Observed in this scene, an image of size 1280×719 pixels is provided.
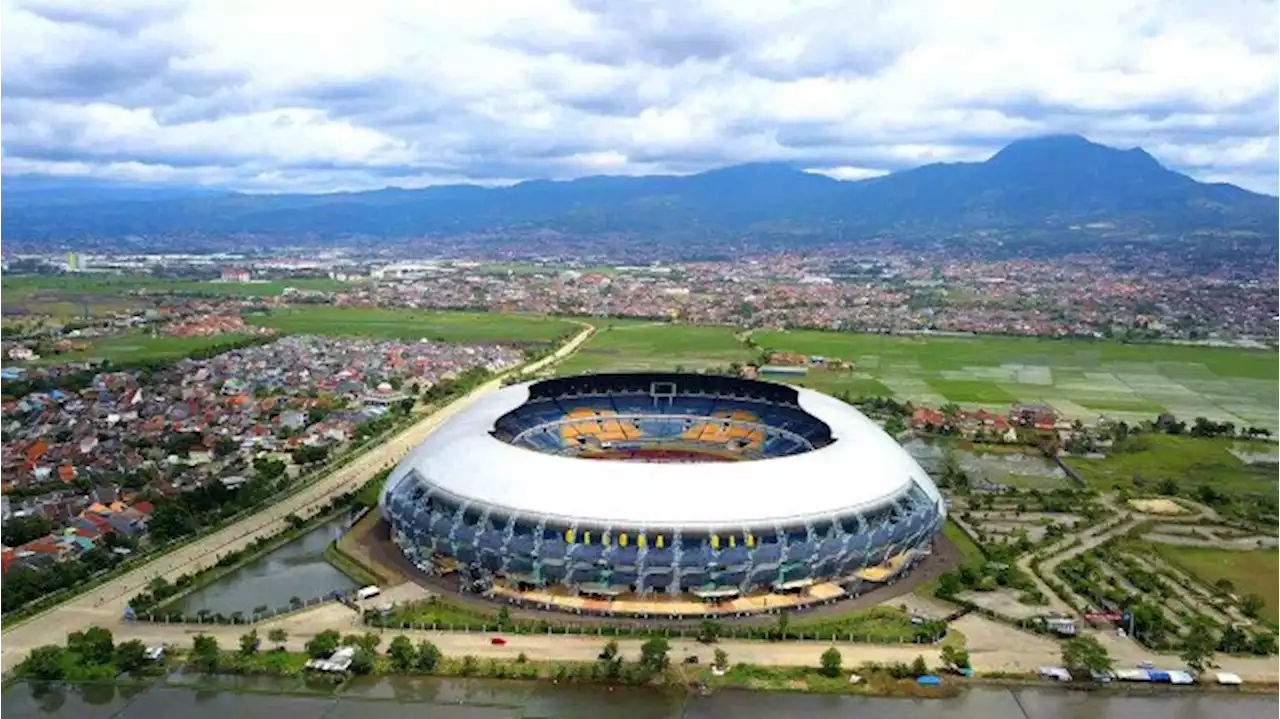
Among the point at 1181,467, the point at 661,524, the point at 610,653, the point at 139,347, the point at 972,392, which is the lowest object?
the point at 1181,467

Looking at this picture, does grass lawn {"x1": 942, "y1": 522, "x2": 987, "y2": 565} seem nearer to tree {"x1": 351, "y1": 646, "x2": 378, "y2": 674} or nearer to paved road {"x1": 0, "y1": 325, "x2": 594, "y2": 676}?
tree {"x1": 351, "y1": 646, "x2": 378, "y2": 674}

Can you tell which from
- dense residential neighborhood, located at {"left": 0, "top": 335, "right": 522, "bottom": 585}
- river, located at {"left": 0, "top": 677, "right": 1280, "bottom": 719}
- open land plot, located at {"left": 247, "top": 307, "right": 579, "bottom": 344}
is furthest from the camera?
open land plot, located at {"left": 247, "top": 307, "right": 579, "bottom": 344}

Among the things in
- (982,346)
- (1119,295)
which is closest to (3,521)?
(982,346)

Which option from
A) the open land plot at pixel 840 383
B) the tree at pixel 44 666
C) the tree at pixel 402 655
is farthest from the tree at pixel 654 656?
the open land plot at pixel 840 383

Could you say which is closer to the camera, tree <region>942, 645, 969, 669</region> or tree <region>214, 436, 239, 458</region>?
tree <region>942, 645, 969, 669</region>

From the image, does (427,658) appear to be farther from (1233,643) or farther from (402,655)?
(1233,643)

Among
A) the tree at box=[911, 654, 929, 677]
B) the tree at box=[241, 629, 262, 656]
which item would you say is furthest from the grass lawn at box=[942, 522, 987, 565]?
the tree at box=[241, 629, 262, 656]

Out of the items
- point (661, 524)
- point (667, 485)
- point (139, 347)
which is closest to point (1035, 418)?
point (667, 485)
